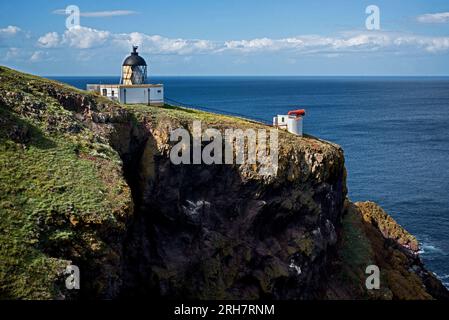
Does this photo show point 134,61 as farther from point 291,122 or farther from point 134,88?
point 291,122

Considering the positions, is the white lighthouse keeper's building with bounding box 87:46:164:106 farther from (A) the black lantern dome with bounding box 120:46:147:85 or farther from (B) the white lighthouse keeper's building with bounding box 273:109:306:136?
(B) the white lighthouse keeper's building with bounding box 273:109:306:136

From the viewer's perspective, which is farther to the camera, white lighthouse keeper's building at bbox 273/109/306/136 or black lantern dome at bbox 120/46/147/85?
black lantern dome at bbox 120/46/147/85

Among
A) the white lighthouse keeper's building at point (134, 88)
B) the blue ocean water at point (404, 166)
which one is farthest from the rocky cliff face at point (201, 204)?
the blue ocean water at point (404, 166)

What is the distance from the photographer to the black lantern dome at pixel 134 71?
5900 centimetres

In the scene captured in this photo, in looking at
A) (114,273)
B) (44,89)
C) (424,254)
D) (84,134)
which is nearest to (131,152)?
(84,134)

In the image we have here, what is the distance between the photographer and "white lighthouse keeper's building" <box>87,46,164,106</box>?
54.1 meters

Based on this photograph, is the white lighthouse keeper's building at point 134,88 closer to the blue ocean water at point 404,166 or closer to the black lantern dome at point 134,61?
the black lantern dome at point 134,61

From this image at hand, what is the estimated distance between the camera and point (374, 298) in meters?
49.0

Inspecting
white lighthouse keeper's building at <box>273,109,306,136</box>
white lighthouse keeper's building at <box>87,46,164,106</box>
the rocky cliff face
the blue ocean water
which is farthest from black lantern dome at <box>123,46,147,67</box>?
the blue ocean water

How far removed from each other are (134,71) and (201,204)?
22219mm

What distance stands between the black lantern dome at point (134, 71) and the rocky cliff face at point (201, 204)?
12307 millimetres

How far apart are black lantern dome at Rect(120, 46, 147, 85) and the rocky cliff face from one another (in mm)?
12307

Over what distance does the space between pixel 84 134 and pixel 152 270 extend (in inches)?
448

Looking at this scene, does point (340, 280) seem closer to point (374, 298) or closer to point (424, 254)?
point (374, 298)
